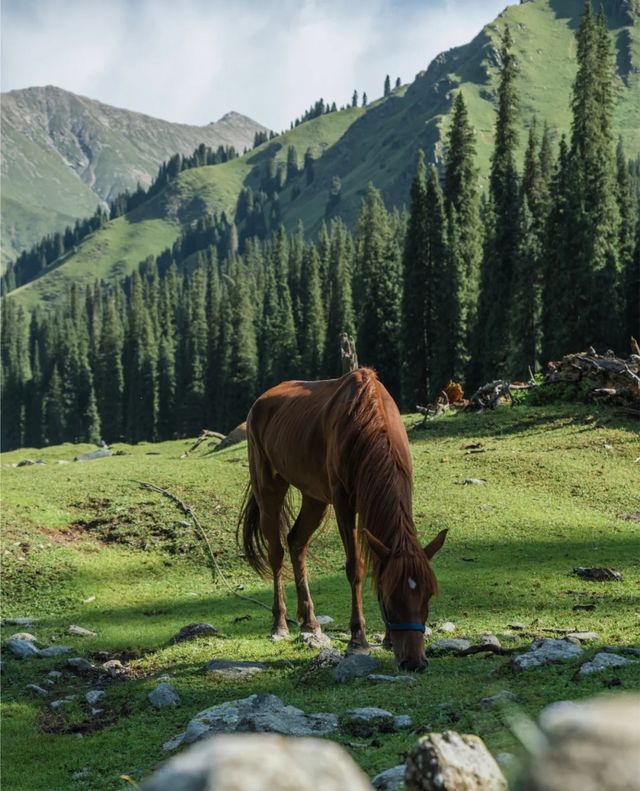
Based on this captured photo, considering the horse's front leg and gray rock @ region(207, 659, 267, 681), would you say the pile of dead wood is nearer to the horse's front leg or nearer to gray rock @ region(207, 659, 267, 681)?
the horse's front leg

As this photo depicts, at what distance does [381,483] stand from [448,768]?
5.71 m

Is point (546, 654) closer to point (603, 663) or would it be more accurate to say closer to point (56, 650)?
point (603, 663)

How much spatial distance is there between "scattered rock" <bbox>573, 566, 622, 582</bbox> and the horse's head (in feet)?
22.9

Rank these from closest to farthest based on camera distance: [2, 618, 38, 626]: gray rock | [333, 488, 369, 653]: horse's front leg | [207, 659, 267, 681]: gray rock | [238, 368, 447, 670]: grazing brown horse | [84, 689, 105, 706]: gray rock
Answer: [238, 368, 447, 670]: grazing brown horse → [333, 488, 369, 653]: horse's front leg → [207, 659, 267, 681]: gray rock → [84, 689, 105, 706]: gray rock → [2, 618, 38, 626]: gray rock

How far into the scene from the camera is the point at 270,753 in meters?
1.88

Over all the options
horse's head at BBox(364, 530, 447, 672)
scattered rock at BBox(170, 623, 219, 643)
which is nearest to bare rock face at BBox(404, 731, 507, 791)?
horse's head at BBox(364, 530, 447, 672)

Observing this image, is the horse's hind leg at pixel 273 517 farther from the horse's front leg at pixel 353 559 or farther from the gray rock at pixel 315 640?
the horse's front leg at pixel 353 559

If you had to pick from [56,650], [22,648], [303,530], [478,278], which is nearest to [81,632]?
[56,650]

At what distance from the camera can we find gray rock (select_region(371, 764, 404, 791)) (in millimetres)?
4596

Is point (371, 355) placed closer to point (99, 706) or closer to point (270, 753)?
point (99, 706)

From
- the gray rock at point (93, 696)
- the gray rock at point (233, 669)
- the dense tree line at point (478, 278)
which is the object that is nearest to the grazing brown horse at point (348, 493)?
the gray rock at point (233, 669)

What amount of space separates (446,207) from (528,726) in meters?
68.2

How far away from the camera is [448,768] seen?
2.85 metres

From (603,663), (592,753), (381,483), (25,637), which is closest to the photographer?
(592,753)
